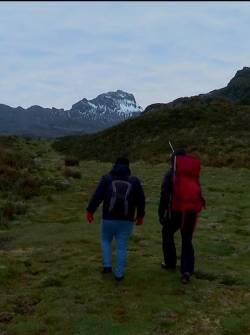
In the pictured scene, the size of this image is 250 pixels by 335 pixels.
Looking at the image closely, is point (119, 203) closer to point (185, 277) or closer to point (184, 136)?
point (185, 277)

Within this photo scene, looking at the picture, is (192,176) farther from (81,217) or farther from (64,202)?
(64,202)

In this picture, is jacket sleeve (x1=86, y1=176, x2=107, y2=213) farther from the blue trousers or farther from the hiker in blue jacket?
the blue trousers

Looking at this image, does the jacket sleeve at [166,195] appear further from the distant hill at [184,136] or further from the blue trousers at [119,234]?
the distant hill at [184,136]

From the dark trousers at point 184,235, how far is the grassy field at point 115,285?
43 cm

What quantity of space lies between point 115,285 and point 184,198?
237 cm

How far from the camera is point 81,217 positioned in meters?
21.6

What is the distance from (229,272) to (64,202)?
13.1m

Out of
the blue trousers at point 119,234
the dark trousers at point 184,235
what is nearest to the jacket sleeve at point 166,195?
the dark trousers at point 184,235

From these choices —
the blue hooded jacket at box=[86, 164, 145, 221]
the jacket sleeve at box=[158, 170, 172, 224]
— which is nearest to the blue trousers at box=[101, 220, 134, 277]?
the blue hooded jacket at box=[86, 164, 145, 221]

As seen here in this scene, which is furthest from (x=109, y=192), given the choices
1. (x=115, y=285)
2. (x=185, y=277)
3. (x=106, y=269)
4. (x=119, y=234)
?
(x=185, y=277)

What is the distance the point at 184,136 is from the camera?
224 ft

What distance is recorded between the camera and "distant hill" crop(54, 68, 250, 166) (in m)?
54.5

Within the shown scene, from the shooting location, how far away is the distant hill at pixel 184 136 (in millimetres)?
54500

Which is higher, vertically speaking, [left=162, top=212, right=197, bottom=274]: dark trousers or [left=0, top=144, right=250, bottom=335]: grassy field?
[left=162, top=212, right=197, bottom=274]: dark trousers
